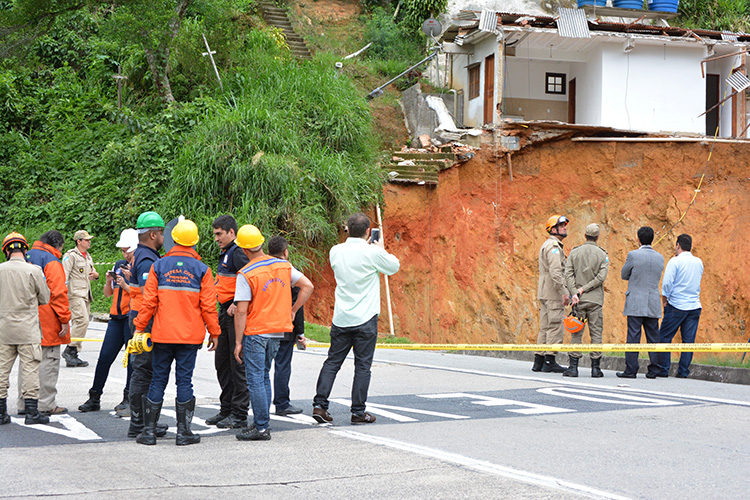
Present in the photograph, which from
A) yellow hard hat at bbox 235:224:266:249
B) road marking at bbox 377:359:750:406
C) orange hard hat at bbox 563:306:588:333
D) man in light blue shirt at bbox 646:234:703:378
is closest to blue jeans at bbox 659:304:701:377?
man in light blue shirt at bbox 646:234:703:378

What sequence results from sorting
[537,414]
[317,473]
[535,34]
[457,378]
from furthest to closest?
[535,34]
[457,378]
[537,414]
[317,473]

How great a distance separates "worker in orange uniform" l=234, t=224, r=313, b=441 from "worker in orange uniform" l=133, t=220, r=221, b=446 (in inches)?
12.3

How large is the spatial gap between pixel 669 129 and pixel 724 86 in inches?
118

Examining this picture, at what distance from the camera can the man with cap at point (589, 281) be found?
37.4ft

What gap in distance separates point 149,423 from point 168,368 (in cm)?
47

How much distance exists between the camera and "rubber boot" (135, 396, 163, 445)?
6.61 meters

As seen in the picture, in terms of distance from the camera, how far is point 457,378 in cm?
1095

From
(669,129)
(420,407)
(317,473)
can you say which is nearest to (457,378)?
(420,407)

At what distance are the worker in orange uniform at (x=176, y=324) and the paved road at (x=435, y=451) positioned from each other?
0.29 meters

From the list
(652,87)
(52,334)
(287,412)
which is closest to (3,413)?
(52,334)

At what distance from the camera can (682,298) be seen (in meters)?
11.5

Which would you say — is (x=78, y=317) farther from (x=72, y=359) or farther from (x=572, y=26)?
(x=572, y=26)

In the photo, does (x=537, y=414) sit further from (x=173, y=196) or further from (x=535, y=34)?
(x=535, y=34)

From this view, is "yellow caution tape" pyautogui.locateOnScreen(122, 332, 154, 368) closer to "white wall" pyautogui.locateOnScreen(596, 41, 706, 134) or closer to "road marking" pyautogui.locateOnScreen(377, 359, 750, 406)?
"road marking" pyautogui.locateOnScreen(377, 359, 750, 406)
